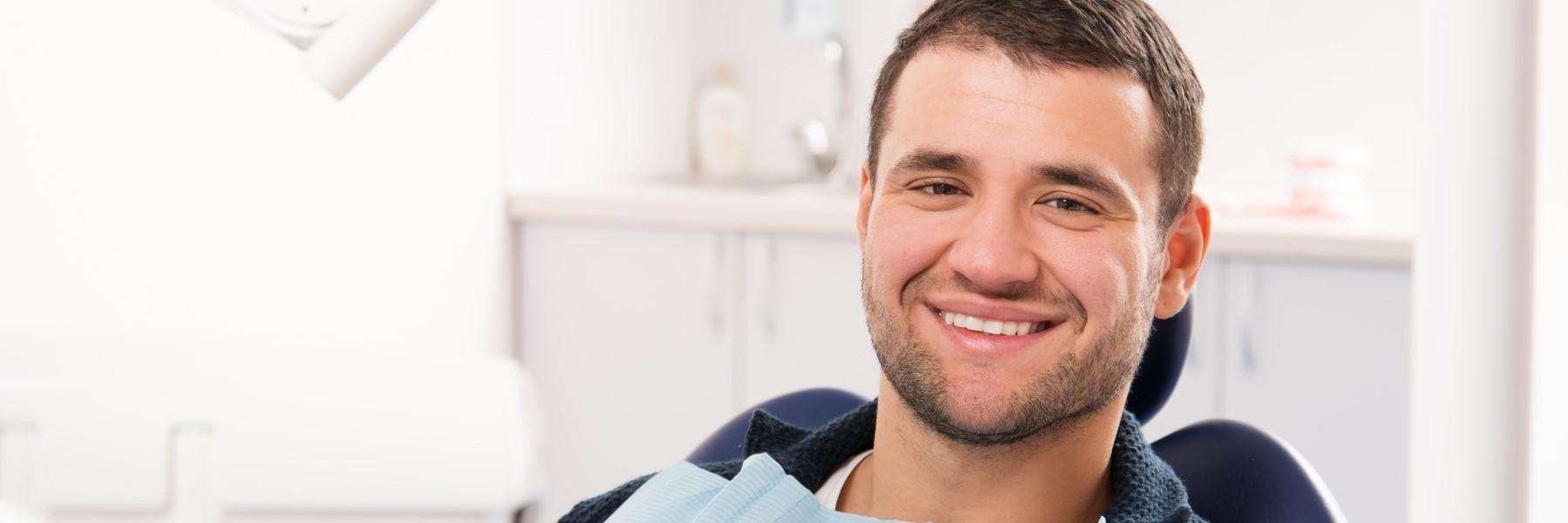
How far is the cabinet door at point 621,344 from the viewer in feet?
9.11

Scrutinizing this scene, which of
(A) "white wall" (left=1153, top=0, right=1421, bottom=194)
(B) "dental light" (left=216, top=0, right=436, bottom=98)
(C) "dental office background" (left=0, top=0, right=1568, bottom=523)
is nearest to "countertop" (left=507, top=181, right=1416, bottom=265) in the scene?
(C) "dental office background" (left=0, top=0, right=1568, bottom=523)

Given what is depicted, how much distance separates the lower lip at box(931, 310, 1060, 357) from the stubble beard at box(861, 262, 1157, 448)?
0.06 feet

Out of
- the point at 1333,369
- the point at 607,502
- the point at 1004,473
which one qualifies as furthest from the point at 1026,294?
the point at 1333,369

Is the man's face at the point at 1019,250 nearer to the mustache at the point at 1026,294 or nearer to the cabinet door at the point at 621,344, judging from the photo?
the mustache at the point at 1026,294

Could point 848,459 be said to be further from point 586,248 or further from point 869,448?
point 586,248

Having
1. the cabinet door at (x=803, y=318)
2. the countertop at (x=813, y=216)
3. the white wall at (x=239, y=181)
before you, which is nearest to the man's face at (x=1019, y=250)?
the white wall at (x=239, y=181)

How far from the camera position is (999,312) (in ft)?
2.95

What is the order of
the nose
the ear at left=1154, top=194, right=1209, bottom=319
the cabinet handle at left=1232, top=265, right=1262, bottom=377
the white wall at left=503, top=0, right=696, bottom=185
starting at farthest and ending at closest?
the white wall at left=503, top=0, right=696, bottom=185 → the cabinet handle at left=1232, top=265, right=1262, bottom=377 → the ear at left=1154, top=194, right=1209, bottom=319 → the nose

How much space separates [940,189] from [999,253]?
0.28 feet

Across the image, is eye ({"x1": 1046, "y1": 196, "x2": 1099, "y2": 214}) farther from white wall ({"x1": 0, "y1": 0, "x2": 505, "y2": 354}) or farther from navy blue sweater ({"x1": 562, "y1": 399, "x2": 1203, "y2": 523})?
white wall ({"x1": 0, "y1": 0, "x2": 505, "y2": 354})

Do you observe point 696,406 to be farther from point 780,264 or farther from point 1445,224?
point 1445,224

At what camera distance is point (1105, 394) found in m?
0.95

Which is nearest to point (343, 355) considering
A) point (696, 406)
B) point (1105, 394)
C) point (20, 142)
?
point (1105, 394)

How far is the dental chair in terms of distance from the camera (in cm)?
98
